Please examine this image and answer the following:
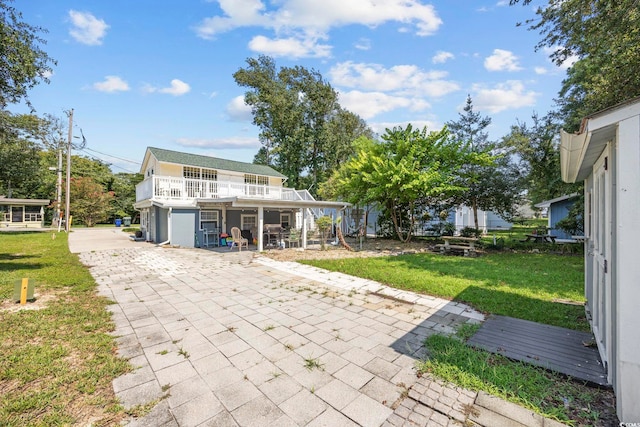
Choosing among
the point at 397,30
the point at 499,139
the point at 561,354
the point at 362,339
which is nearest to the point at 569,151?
the point at 561,354

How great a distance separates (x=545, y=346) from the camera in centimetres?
340

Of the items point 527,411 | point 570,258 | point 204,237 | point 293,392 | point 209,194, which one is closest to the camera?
point 527,411

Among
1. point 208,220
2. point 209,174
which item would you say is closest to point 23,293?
point 208,220

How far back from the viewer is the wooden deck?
286 cm

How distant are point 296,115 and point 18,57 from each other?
72.8 ft

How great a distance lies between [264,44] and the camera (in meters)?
14.1

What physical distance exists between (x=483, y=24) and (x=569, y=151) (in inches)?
260

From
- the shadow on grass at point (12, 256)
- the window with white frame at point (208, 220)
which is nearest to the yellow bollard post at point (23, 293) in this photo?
the shadow on grass at point (12, 256)

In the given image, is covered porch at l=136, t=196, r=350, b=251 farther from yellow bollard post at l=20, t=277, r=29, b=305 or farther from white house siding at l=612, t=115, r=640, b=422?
white house siding at l=612, t=115, r=640, b=422

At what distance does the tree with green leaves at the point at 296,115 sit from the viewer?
27.1m

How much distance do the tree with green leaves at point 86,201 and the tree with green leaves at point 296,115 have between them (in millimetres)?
17687

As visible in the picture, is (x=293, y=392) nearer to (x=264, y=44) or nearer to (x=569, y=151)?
(x=569, y=151)

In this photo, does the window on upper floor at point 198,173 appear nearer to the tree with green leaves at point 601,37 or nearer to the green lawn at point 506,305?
the green lawn at point 506,305

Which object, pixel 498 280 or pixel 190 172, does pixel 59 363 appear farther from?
pixel 190 172
